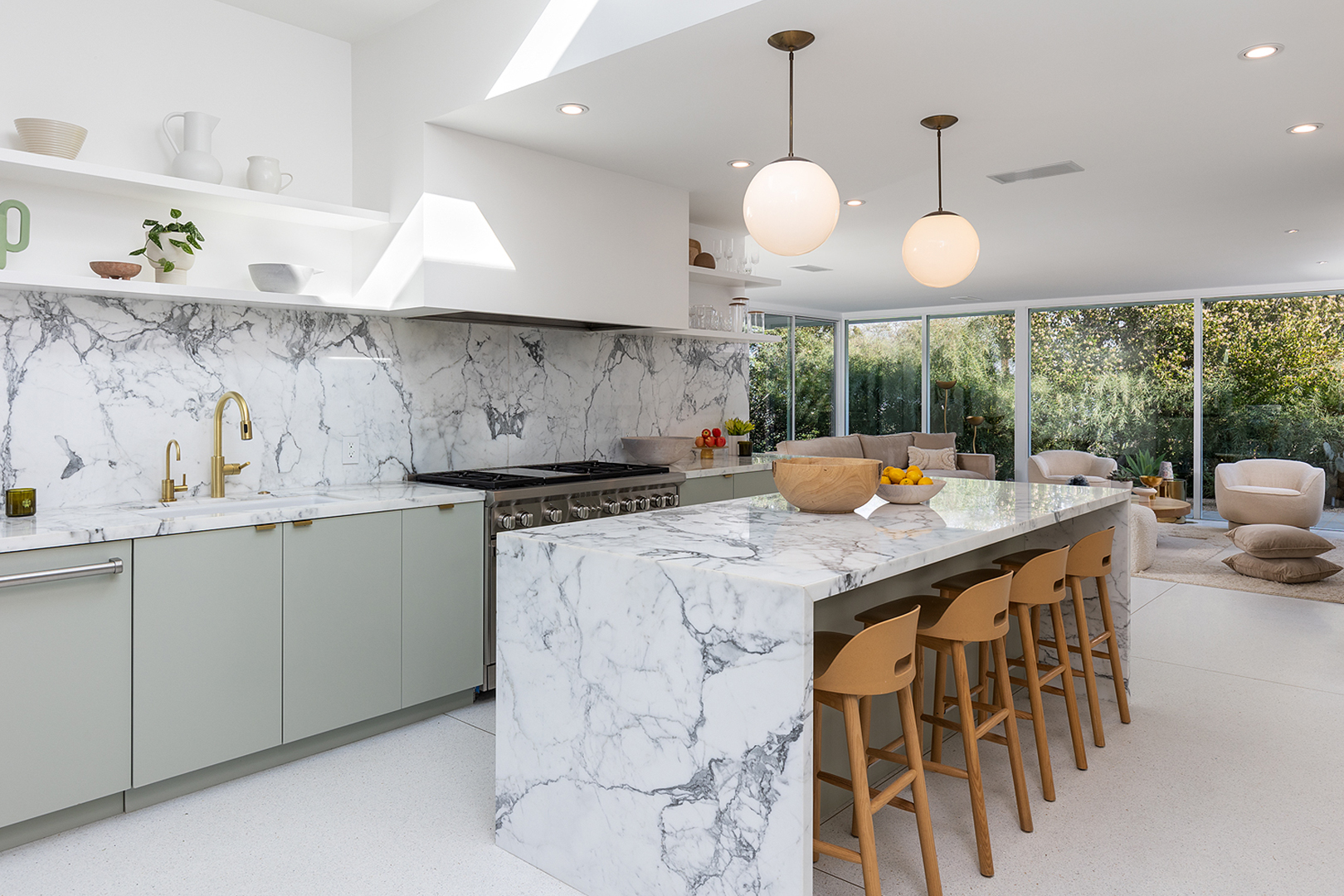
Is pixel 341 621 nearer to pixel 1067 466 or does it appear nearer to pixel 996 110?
pixel 996 110

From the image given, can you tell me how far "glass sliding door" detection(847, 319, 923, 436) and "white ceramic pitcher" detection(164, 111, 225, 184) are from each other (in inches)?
348

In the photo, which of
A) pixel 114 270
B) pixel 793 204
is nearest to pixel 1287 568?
pixel 793 204

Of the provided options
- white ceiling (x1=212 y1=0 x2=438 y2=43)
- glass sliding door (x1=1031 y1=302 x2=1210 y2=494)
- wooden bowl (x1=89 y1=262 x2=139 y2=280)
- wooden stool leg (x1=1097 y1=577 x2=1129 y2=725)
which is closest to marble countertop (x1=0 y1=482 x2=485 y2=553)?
wooden bowl (x1=89 y1=262 x2=139 y2=280)

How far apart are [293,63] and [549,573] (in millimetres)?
2573

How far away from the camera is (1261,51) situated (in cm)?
256

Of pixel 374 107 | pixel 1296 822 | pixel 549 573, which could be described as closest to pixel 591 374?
pixel 374 107

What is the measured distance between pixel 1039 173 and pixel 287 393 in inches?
138

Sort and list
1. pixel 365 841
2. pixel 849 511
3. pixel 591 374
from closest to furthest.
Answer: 1. pixel 365 841
2. pixel 849 511
3. pixel 591 374

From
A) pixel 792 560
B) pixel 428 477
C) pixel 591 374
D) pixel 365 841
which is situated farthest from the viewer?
pixel 591 374

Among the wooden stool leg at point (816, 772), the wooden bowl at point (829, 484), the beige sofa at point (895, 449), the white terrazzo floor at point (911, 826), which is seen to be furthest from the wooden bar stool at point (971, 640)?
the beige sofa at point (895, 449)

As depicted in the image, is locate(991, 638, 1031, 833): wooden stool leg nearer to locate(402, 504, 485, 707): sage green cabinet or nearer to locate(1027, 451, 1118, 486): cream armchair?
locate(402, 504, 485, 707): sage green cabinet

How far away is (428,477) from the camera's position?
368cm

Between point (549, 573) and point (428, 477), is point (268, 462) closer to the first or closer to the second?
point (428, 477)

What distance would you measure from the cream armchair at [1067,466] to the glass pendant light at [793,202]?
6.87m
